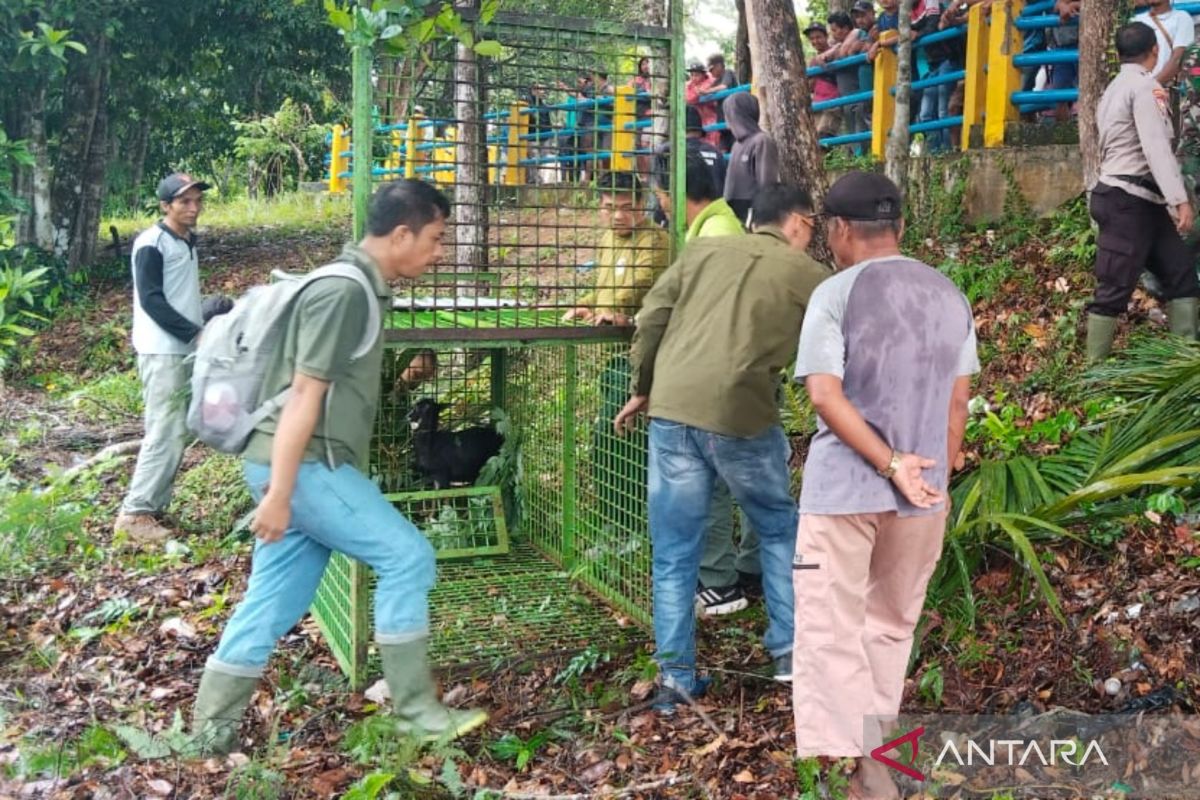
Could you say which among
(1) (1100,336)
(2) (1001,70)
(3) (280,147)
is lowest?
(1) (1100,336)

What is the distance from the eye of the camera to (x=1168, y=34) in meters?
7.52

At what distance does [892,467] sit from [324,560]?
1900mm

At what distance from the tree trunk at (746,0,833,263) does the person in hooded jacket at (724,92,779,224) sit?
182mm

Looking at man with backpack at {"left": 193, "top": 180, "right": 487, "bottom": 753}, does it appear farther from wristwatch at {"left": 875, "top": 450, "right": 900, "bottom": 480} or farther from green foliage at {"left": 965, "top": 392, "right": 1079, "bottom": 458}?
green foliage at {"left": 965, "top": 392, "right": 1079, "bottom": 458}

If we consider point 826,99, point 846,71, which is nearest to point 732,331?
point 846,71

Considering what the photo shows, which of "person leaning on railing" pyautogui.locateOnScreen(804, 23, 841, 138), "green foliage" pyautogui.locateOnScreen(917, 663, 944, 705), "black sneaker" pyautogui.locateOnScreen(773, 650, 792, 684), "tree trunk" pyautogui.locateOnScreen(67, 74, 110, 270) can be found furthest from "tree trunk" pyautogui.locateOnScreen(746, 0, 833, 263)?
"tree trunk" pyautogui.locateOnScreen(67, 74, 110, 270)

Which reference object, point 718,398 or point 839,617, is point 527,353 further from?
point 839,617

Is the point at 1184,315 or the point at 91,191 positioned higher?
the point at 91,191

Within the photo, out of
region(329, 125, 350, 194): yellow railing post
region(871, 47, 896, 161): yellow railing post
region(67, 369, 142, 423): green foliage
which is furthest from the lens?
region(329, 125, 350, 194): yellow railing post

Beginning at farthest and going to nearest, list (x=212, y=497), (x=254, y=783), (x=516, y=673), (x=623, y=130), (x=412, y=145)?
(x=212, y=497), (x=516, y=673), (x=412, y=145), (x=623, y=130), (x=254, y=783)

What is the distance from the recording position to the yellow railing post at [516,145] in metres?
4.64

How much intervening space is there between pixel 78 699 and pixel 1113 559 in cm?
426

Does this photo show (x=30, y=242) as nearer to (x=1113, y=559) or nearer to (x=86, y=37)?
(x=86, y=37)

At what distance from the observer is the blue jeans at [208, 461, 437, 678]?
3633 millimetres
